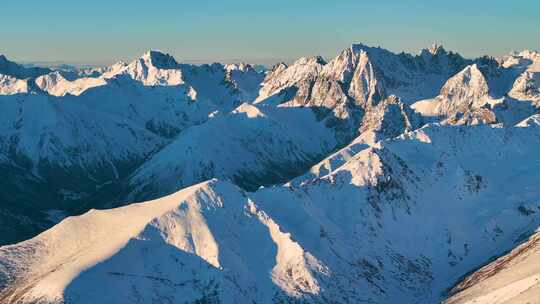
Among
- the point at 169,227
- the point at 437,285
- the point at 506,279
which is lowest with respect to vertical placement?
the point at 437,285

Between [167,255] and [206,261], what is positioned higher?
[167,255]

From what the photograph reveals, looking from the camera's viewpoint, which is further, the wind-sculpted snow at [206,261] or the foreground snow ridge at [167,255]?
the wind-sculpted snow at [206,261]

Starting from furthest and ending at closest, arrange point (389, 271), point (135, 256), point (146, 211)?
point (389, 271), point (146, 211), point (135, 256)

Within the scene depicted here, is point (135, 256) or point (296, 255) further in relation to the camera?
point (296, 255)

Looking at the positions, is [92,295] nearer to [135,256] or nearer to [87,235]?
[135,256]

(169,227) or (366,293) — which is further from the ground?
(169,227)

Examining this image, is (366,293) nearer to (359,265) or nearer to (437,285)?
(359,265)

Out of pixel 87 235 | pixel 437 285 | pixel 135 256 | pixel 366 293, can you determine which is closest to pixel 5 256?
pixel 87 235

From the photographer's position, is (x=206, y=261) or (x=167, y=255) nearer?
(x=167, y=255)

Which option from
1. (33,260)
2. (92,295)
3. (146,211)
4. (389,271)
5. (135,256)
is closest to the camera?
(92,295)

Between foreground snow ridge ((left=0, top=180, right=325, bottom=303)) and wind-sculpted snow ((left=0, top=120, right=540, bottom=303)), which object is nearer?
foreground snow ridge ((left=0, top=180, right=325, bottom=303))
